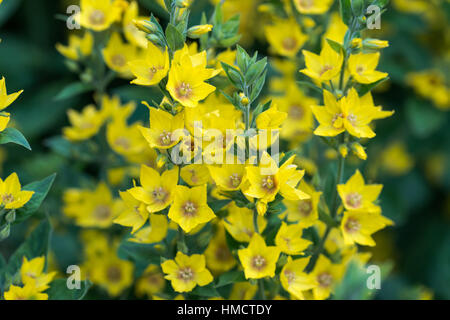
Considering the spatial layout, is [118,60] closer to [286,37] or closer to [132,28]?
[132,28]

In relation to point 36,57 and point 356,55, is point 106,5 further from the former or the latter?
point 36,57

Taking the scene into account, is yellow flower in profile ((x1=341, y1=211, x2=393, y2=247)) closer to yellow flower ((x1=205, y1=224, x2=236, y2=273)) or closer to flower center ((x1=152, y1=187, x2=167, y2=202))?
yellow flower ((x1=205, y1=224, x2=236, y2=273))

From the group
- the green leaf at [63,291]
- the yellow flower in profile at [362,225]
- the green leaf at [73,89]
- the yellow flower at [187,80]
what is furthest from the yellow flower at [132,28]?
the yellow flower in profile at [362,225]

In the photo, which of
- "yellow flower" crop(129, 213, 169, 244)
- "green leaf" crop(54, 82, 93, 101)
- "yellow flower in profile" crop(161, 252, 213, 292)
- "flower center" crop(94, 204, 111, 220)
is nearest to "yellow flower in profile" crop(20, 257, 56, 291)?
"yellow flower" crop(129, 213, 169, 244)

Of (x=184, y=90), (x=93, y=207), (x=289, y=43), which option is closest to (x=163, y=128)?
(x=184, y=90)

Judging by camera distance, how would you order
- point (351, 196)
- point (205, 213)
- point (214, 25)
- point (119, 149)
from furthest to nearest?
point (119, 149) < point (214, 25) < point (351, 196) < point (205, 213)
